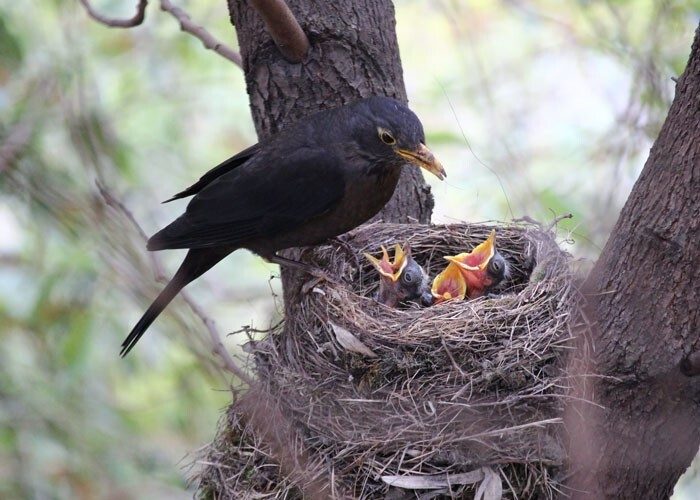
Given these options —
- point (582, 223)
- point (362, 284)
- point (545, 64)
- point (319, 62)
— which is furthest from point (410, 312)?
point (545, 64)

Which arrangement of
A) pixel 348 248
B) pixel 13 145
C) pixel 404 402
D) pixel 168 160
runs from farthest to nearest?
1. pixel 168 160
2. pixel 348 248
3. pixel 404 402
4. pixel 13 145

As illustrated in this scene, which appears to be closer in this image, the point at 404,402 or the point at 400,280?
the point at 404,402

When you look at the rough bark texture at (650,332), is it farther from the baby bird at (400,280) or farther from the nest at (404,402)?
the baby bird at (400,280)

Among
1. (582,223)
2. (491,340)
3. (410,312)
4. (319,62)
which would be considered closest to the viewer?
(491,340)

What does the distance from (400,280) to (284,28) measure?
1244 millimetres

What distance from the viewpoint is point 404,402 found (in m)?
3.39

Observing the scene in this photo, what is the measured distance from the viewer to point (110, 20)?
438cm

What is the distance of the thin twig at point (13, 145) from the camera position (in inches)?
102

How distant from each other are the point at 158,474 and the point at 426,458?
2.43m

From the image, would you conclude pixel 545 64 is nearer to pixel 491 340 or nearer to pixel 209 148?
pixel 209 148

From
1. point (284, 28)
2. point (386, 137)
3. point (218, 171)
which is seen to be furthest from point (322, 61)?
point (218, 171)

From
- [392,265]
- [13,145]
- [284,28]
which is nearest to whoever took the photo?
[13,145]

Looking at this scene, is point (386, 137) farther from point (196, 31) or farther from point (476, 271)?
point (196, 31)

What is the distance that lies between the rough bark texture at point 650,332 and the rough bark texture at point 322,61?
65.4 inches
